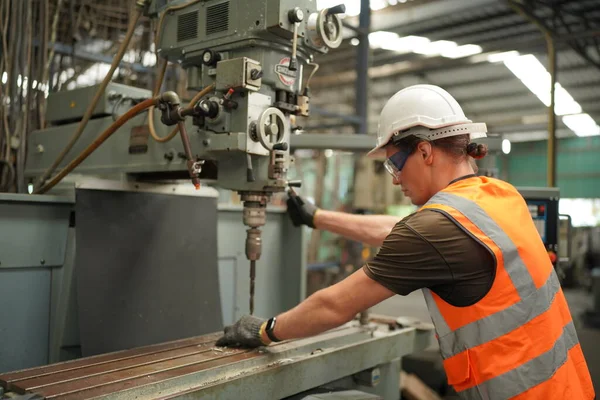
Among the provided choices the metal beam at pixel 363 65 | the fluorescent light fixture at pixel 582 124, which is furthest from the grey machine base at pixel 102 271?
the fluorescent light fixture at pixel 582 124

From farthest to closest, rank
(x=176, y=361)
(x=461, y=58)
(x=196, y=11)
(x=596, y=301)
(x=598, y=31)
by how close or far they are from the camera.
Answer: (x=461, y=58), (x=596, y=301), (x=598, y=31), (x=196, y=11), (x=176, y=361)

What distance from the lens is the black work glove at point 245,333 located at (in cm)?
131

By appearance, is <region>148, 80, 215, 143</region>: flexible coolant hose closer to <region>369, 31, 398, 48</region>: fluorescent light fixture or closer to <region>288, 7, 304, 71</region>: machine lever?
<region>288, 7, 304, 71</region>: machine lever

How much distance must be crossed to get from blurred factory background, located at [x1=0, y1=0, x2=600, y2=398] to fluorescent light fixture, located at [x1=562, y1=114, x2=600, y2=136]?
0.03 meters

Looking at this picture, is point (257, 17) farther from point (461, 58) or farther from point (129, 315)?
point (461, 58)

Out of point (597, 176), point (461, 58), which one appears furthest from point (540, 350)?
point (597, 176)

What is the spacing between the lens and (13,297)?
4.82ft

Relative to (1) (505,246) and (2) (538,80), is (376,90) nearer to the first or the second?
(2) (538,80)

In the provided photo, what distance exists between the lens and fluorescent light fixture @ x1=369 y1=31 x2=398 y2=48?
509cm

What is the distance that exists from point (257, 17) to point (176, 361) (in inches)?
34.2

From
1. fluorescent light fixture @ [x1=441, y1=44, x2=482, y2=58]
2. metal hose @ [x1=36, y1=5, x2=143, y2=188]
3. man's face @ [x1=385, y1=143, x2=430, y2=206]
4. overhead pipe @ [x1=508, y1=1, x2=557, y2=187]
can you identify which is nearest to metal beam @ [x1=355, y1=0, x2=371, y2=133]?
overhead pipe @ [x1=508, y1=1, x2=557, y2=187]

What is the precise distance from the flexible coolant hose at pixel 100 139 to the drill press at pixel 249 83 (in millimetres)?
71

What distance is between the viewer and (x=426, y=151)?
1.17m

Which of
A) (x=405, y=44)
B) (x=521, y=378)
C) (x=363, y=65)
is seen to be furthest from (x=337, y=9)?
(x=405, y=44)
